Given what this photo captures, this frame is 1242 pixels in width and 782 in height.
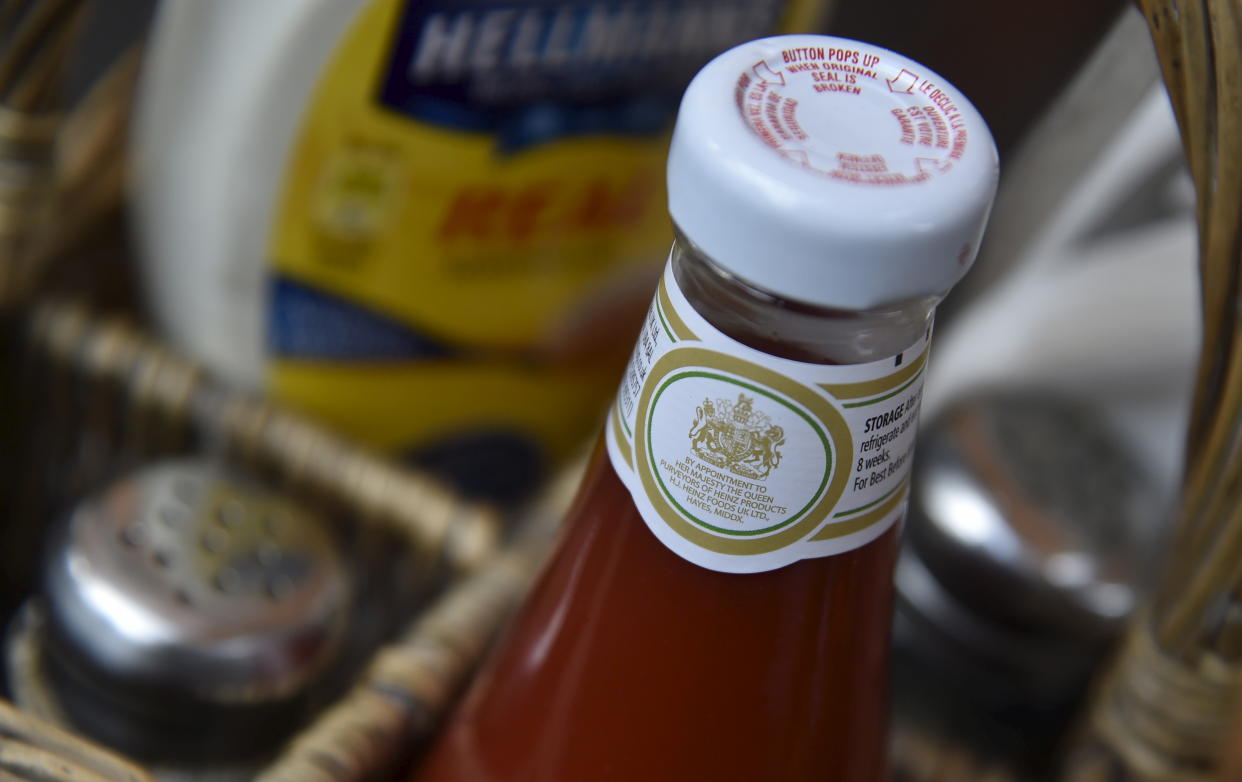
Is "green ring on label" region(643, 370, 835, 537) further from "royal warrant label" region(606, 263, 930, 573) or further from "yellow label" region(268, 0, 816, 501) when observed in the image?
"yellow label" region(268, 0, 816, 501)

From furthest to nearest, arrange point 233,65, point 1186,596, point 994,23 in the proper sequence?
1. point 994,23
2. point 233,65
3. point 1186,596

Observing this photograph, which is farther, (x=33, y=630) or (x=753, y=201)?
(x=33, y=630)

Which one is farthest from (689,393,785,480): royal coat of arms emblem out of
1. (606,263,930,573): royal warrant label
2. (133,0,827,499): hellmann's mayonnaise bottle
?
(133,0,827,499): hellmann's mayonnaise bottle

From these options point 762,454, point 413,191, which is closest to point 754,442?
point 762,454

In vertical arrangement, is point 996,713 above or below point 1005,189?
below

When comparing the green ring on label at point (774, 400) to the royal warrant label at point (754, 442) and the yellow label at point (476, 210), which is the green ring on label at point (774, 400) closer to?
the royal warrant label at point (754, 442)

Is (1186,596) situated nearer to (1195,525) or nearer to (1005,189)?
(1195,525)

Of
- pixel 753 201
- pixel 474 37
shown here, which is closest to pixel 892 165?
pixel 753 201
